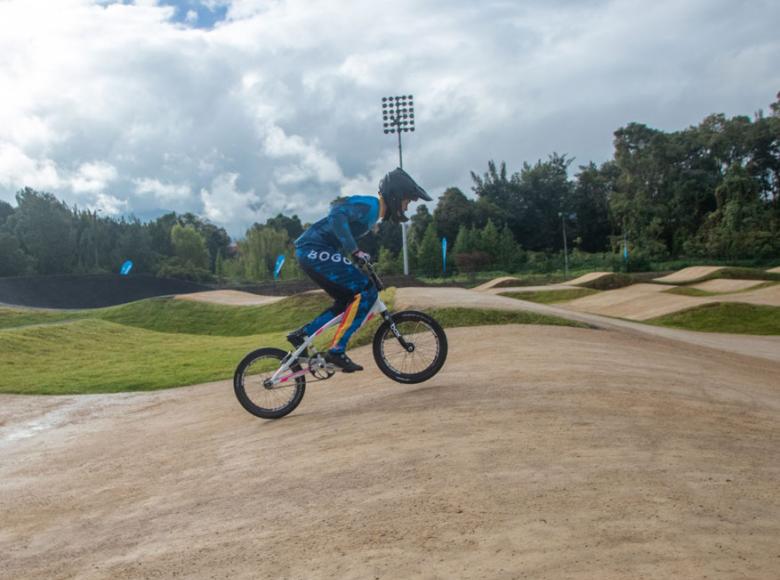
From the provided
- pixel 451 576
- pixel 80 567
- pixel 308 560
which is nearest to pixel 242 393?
pixel 80 567

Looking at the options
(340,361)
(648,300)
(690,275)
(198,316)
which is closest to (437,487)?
(340,361)

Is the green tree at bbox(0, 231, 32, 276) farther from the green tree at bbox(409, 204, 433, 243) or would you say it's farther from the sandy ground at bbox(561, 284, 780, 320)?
the sandy ground at bbox(561, 284, 780, 320)

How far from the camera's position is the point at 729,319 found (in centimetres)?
2658

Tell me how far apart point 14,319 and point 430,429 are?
104 ft

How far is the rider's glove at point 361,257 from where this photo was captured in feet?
23.8

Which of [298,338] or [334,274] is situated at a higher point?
[334,274]

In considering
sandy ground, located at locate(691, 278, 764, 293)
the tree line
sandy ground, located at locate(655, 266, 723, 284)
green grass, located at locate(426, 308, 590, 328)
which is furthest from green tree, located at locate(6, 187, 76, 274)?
green grass, located at locate(426, 308, 590, 328)

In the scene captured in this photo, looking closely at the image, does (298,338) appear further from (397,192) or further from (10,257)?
(10,257)

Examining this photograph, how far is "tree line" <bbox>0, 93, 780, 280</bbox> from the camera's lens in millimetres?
67188

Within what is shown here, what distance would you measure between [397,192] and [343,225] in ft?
2.92

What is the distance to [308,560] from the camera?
3459mm

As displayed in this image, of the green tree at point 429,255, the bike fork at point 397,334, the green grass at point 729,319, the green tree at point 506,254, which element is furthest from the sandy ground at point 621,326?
the green tree at point 506,254

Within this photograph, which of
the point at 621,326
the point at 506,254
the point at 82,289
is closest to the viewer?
the point at 621,326

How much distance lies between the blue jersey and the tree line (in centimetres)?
5891
